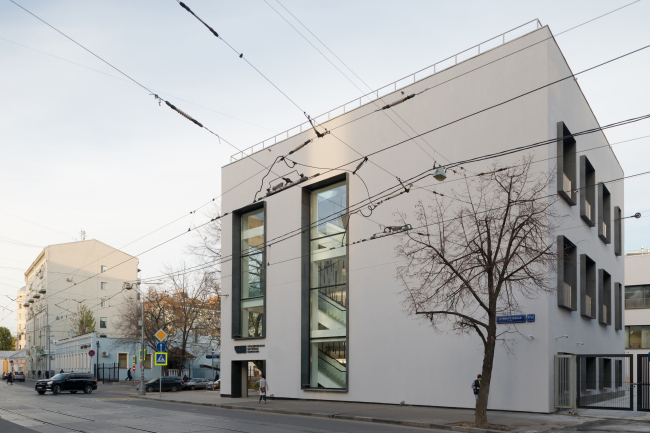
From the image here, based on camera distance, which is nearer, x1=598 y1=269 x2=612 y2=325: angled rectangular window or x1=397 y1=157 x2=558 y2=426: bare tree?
x1=397 y1=157 x2=558 y2=426: bare tree

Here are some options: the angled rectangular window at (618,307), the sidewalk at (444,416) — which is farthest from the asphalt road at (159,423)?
the angled rectangular window at (618,307)

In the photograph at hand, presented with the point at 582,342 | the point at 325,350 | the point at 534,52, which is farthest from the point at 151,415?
the point at 534,52

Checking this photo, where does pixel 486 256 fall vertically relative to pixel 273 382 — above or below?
above

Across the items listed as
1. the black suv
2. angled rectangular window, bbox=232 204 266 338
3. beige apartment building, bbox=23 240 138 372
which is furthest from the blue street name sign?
beige apartment building, bbox=23 240 138 372

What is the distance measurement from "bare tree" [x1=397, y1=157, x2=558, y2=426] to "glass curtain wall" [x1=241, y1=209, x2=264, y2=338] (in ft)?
37.6

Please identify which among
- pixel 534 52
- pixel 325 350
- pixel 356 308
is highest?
pixel 534 52

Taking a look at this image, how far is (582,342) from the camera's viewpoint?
1024 inches

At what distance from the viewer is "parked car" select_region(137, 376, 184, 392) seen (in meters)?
44.0

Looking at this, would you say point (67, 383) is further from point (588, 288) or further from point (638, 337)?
point (638, 337)

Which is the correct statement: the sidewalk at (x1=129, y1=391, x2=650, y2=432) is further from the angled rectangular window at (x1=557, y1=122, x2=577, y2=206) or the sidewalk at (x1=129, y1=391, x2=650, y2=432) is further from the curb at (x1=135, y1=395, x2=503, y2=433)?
the angled rectangular window at (x1=557, y1=122, x2=577, y2=206)

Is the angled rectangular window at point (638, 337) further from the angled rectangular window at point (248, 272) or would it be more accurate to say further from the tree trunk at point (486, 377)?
the tree trunk at point (486, 377)

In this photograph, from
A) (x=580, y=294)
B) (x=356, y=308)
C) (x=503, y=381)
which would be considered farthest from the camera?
(x=356, y=308)

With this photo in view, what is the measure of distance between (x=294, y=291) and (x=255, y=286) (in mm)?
4135

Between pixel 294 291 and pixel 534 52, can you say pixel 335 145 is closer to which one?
pixel 294 291
